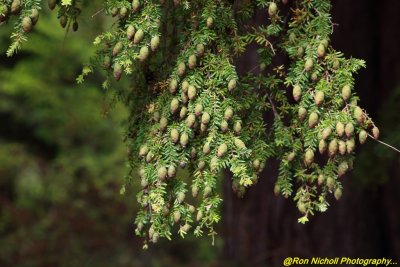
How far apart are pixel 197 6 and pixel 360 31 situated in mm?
2783

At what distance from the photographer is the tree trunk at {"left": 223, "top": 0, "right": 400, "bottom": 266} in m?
4.70

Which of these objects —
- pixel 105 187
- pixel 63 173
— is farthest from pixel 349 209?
pixel 63 173

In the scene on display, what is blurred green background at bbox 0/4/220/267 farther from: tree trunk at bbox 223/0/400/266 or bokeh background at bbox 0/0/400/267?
tree trunk at bbox 223/0/400/266

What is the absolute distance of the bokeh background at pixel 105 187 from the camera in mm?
4734

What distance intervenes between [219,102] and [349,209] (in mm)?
2883

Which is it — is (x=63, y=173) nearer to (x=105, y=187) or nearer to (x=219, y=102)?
(x=105, y=187)

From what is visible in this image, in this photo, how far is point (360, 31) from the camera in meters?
4.78

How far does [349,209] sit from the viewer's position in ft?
15.7

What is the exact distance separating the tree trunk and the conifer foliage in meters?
2.28

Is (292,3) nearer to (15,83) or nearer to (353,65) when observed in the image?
(353,65)

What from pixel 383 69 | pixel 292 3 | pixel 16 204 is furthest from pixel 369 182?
pixel 16 204

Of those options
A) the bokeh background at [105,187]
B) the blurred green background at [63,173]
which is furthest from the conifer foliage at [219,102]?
the blurred green background at [63,173]

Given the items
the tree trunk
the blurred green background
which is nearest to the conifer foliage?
the tree trunk

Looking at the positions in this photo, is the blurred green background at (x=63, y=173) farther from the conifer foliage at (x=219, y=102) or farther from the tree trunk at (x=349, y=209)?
the conifer foliage at (x=219, y=102)
